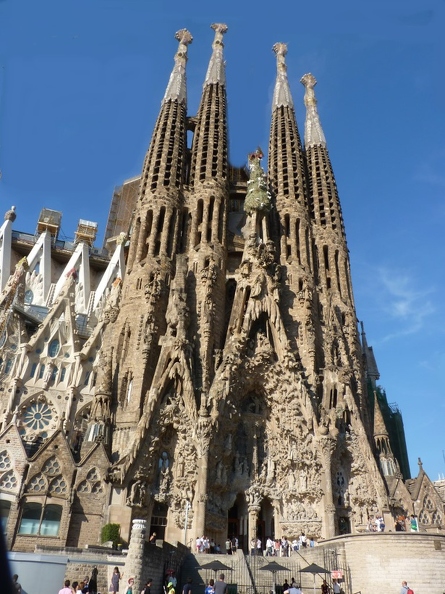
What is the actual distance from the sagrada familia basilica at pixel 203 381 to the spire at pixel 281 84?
8.01m

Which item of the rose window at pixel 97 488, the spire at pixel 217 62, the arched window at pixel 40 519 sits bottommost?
the arched window at pixel 40 519

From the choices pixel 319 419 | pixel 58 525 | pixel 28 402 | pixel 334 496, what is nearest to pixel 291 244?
pixel 319 419

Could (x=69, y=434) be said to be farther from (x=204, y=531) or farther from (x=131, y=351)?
(x=204, y=531)

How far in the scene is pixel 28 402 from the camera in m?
27.7

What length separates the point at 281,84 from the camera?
46844 mm

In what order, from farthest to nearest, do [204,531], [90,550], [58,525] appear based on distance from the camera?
1. [204,531]
2. [58,525]
3. [90,550]

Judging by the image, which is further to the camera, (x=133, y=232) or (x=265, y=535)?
(x=133, y=232)

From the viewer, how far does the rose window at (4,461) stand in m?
20.5

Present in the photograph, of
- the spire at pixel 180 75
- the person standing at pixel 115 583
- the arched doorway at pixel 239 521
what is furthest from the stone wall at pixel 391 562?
the spire at pixel 180 75

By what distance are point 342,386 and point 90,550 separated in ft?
53.9

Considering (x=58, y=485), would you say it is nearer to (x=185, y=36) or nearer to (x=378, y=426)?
(x=378, y=426)

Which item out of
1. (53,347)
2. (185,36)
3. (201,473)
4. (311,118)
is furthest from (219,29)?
(201,473)

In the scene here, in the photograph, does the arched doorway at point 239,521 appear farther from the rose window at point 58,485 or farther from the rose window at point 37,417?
the rose window at point 37,417

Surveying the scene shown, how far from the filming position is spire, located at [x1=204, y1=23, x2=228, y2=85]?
42719 millimetres
